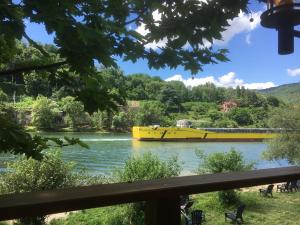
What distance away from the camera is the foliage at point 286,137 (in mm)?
19375

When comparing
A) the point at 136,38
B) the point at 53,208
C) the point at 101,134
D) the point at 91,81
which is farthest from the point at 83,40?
the point at 101,134

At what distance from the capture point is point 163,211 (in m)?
1.04

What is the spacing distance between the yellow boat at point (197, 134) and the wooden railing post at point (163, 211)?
132 ft

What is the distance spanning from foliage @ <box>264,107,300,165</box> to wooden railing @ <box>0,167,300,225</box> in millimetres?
18797

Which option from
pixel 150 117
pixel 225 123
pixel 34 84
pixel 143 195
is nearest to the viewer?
pixel 143 195

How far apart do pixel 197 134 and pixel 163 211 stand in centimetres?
4362

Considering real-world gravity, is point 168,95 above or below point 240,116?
above

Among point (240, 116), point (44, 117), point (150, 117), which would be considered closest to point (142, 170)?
point (44, 117)

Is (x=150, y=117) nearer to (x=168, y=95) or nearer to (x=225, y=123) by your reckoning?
(x=225, y=123)

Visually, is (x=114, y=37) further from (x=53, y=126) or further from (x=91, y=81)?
(x=53, y=126)

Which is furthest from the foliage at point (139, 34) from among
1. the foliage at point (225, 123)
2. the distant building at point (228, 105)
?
the distant building at point (228, 105)

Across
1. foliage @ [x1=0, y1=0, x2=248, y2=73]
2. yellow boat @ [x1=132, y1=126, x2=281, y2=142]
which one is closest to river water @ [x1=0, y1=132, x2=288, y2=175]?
yellow boat @ [x1=132, y1=126, x2=281, y2=142]

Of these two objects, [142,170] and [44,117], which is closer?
[142,170]

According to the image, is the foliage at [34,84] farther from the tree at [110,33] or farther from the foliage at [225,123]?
the foliage at [225,123]
